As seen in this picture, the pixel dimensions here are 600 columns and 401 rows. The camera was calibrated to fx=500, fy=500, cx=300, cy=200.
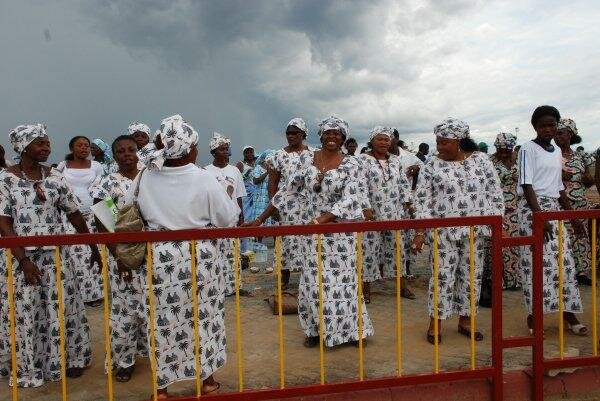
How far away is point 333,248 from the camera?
436cm

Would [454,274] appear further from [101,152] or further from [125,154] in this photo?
[101,152]

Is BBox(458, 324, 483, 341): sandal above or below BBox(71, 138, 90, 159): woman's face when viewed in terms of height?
below

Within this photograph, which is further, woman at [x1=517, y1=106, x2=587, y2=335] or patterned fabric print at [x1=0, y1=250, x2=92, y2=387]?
woman at [x1=517, y1=106, x2=587, y2=335]

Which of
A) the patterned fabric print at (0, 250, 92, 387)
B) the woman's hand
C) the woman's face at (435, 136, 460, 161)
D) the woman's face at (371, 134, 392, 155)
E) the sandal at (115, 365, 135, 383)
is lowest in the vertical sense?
the sandal at (115, 365, 135, 383)

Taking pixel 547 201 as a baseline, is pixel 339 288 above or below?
below

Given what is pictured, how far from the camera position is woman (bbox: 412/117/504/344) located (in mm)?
4418

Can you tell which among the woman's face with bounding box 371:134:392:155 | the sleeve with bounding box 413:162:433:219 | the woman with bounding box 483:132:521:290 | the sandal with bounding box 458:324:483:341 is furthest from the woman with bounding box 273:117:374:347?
the woman with bounding box 483:132:521:290

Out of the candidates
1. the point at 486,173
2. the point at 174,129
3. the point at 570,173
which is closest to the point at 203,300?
the point at 174,129

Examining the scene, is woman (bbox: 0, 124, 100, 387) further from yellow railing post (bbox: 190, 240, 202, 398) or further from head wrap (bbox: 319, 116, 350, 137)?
head wrap (bbox: 319, 116, 350, 137)

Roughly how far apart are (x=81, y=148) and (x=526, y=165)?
16.6 ft

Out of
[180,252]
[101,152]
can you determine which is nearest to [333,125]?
[180,252]

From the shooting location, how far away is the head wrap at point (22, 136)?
3.80 metres

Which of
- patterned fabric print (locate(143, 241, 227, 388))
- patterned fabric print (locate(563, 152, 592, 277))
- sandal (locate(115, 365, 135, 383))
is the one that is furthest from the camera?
patterned fabric print (locate(563, 152, 592, 277))

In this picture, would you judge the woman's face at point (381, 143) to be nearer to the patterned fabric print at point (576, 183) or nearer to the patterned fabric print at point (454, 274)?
the patterned fabric print at point (454, 274)
